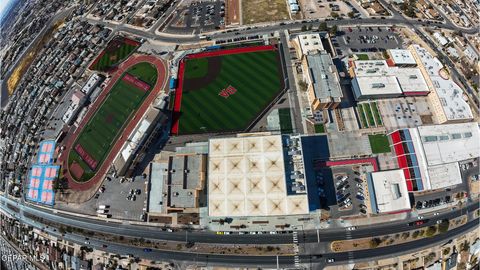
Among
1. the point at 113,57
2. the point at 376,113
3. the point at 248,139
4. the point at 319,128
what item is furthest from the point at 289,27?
the point at 113,57

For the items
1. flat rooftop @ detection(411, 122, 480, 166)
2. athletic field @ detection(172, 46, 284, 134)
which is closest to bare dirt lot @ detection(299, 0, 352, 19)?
athletic field @ detection(172, 46, 284, 134)

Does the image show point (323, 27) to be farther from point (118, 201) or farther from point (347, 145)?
point (118, 201)

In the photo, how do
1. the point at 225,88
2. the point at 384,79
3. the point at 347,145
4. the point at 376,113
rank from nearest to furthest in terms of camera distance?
1. the point at 347,145
2. the point at 376,113
3. the point at 384,79
4. the point at 225,88

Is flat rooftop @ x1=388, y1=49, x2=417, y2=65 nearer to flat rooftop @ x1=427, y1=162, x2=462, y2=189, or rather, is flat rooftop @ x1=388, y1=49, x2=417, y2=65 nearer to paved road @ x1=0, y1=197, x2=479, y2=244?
flat rooftop @ x1=427, y1=162, x2=462, y2=189

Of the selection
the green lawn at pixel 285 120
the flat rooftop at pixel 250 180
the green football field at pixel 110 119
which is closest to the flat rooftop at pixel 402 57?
the green lawn at pixel 285 120


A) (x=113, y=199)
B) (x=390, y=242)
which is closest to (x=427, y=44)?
(x=390, y=242)

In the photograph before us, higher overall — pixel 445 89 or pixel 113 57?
pixel 113 57
